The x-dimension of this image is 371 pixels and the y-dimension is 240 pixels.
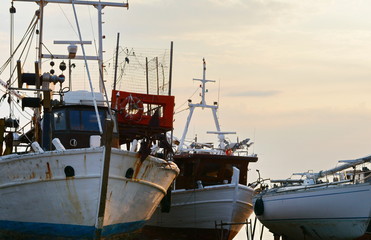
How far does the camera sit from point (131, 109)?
93.3 feet

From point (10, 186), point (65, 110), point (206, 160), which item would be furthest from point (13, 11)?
point (206, 160)

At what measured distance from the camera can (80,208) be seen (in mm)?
22562

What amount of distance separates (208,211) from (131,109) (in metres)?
6.25

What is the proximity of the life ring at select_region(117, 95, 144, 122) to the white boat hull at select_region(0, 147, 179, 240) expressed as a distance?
4209 millimetres

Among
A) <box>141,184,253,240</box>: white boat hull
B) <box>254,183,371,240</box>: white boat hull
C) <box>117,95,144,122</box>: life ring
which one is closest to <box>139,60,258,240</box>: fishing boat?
<box>141,184,253,240</box>: white boat hull

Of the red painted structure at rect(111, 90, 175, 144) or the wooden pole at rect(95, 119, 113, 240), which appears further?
the red painted structure at rect(111, 90, 175, 144)

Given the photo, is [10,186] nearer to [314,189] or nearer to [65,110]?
[65,110]

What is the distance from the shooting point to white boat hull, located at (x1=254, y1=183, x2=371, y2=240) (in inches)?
1013

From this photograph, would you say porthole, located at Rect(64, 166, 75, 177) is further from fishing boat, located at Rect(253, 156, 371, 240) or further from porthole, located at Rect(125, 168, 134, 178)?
fishing boat, located at Rect(253, 156, 371, 240)

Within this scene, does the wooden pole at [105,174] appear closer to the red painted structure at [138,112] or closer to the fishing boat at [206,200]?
the red painted structure at [138,112]

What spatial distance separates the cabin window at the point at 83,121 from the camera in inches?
992

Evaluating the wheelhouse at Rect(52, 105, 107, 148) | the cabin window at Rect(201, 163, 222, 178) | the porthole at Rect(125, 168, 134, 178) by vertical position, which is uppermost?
the wheelhouse at Rect(52, 105, 107, 148)

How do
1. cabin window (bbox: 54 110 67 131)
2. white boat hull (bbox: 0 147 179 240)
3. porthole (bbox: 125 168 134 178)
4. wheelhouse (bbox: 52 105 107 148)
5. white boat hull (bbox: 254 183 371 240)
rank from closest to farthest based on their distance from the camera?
white boat hull (bbox: 0 147 179 240) < porthole (bbox: 125 168 134 178) < wheelhouse (bbox: 52 105 107 148) < cabin window (bbox: 54 110 67 131) < white boat hull (bbox: 254 183 371 240)

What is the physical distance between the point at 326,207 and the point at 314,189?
2.71 ft
